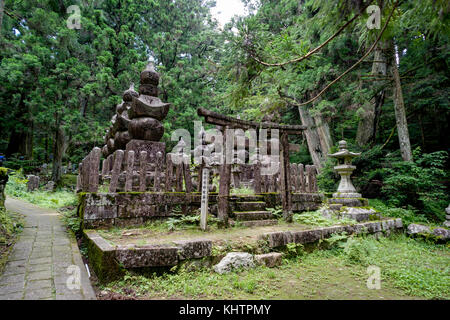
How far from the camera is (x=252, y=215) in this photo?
5.17 metres

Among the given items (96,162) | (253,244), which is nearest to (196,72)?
(96,162)

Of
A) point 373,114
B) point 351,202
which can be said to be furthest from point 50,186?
point 373,114

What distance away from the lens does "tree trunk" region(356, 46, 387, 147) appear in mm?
10156

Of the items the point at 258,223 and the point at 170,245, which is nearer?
the point at 170,245

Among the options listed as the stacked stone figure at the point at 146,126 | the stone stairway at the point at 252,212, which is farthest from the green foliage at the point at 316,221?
the stacked stone figure at the point at 146,126

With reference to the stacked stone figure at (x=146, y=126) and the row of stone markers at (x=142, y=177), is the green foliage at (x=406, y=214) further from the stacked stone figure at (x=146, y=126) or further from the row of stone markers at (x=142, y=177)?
the stacked stone figure at (x=146, y=126)

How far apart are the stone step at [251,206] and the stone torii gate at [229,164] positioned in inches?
17.9

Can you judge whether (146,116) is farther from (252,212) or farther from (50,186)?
(50,186)

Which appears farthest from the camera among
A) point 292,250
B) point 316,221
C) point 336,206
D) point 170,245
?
point 336,206

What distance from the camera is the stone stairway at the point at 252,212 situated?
4.98 metres

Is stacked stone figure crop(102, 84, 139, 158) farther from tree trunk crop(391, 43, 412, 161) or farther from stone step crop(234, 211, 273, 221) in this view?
tree trunk crop(391, 43, 412, 161)

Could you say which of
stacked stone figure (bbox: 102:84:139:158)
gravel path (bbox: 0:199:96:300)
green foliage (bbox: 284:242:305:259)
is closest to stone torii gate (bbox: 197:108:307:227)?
green foliage (bbox: 284:242:305:259)

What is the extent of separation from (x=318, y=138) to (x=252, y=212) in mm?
8999

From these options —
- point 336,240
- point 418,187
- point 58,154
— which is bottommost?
point 336,240
